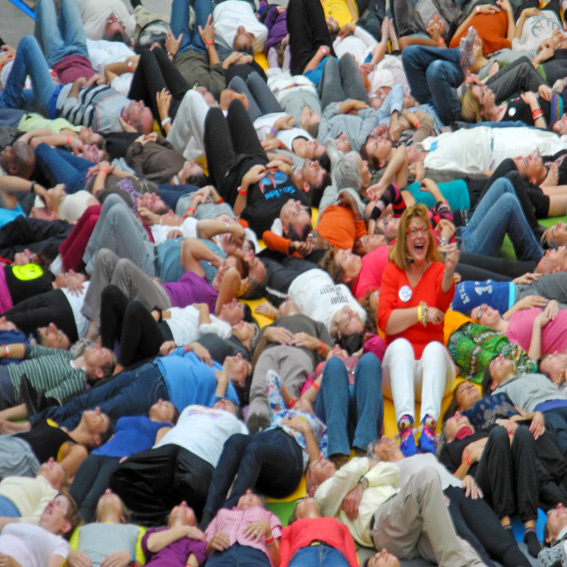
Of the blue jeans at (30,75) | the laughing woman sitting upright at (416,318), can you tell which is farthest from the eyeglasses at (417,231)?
the blue jeans at (30,75)

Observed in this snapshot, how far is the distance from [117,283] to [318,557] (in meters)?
2.35

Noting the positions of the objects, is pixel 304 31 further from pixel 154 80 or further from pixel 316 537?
pixel 316 537

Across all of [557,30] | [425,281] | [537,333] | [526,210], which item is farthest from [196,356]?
[557,30]

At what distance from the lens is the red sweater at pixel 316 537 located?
203 inches

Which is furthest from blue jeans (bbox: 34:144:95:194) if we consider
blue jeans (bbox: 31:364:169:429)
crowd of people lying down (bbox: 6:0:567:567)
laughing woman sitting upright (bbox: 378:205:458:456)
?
laughing woman sitting upright (bbox: 378:205:458:456)

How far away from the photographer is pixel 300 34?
10117mm

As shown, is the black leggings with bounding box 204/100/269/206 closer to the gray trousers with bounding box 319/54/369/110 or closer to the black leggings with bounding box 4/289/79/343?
the gray trousers with bounding box 319/54/369/110

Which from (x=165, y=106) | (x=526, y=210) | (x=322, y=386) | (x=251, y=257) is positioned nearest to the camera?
(x=322, y=386)

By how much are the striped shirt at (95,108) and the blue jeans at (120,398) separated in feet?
10.2

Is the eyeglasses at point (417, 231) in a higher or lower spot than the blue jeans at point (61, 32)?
lower

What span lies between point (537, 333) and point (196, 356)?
6.52 feet

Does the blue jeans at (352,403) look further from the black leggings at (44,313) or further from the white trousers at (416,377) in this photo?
the black leggings at (44,313)

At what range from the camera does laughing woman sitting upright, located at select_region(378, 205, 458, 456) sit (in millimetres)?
6145

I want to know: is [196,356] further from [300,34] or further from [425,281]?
[300,34]
